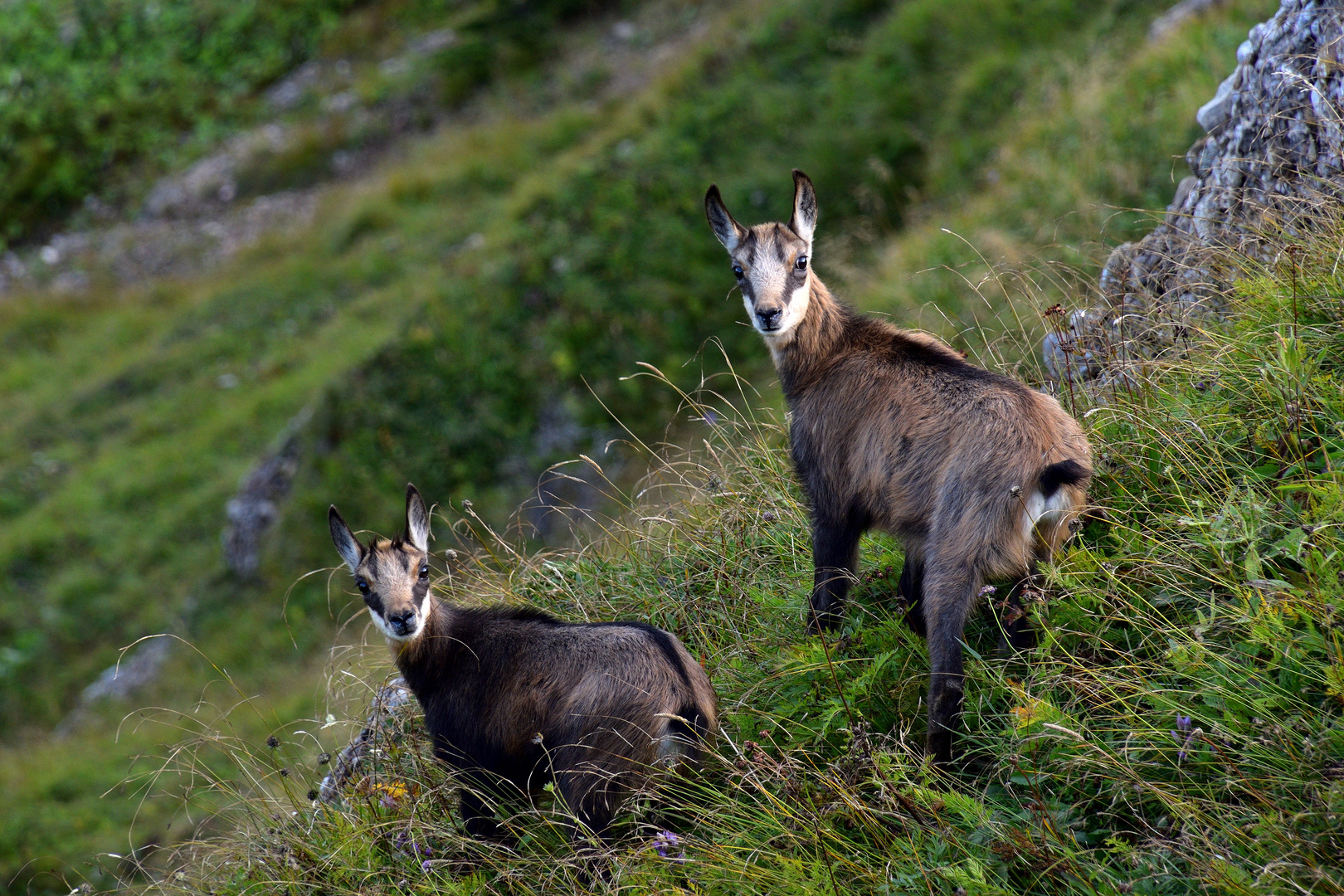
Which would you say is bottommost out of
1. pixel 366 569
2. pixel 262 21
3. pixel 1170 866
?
pixel 1170 866

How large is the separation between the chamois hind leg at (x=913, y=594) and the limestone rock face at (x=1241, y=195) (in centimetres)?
133

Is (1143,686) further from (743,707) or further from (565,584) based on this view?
(565,584)

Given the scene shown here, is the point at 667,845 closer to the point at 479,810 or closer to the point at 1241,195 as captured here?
the point at 479,810

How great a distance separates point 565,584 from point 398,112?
1822cm

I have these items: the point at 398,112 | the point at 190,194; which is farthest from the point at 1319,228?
the point at 190,194

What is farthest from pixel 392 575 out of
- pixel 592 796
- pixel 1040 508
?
pixel 1040 508

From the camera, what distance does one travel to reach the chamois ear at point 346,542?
466 cm

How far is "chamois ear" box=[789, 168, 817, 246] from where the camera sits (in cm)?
482

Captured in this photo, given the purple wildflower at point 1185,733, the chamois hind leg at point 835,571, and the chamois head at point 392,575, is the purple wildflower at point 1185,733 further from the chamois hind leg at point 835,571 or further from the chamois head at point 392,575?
the chamois head at point 392,575

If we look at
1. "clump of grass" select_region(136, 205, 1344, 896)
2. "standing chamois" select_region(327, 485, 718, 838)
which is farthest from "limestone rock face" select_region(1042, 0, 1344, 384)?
"standing chamois" select_region(327, 485, 718, 838)

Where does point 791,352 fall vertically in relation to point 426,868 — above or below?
above

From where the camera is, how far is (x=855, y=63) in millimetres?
13461

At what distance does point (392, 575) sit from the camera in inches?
181

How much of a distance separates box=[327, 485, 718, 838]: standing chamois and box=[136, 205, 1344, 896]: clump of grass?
0.50 feet
